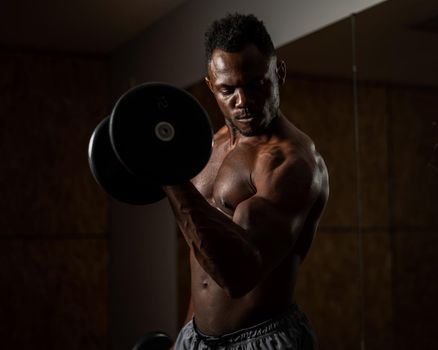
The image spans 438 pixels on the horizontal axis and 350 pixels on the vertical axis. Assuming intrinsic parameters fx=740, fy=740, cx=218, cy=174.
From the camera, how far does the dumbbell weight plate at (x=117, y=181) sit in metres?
1.50

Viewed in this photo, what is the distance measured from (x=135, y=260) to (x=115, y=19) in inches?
58.3

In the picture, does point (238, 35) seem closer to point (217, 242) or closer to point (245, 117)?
point (245, 117)

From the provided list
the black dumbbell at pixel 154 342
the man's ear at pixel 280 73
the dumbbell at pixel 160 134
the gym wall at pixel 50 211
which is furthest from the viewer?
the gym wall at pixel 50 211

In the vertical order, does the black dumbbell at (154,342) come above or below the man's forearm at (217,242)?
below

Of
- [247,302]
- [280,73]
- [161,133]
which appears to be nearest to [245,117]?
[280,73]

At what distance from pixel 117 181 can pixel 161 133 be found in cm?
23

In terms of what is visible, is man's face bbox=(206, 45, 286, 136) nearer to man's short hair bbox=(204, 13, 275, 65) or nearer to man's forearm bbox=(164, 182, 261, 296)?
man's short hair bbox=(204, 13, 275, 65)

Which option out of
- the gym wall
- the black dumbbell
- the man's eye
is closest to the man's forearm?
the man's eye

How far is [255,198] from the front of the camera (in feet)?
4.69

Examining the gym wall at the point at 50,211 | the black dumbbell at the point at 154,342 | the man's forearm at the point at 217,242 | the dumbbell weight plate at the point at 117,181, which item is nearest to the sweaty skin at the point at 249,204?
the man's forearm at the point at 217,242

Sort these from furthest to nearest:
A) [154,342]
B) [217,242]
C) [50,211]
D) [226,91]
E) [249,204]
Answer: [50,211], [154,342], [226,91], [249,204], [217,242]

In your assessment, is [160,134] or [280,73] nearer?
[160,134]

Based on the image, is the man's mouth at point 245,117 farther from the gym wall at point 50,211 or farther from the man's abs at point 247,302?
the gym wall at point 50,211

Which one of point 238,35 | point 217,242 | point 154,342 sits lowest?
point 154,342
